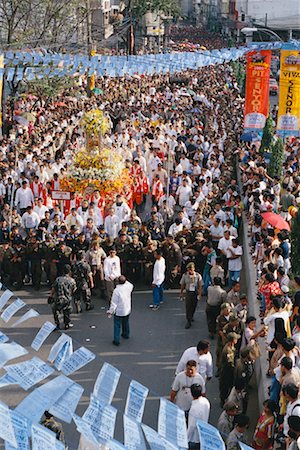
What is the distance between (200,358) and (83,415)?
2.59 m

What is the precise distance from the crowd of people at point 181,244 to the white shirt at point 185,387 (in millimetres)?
12

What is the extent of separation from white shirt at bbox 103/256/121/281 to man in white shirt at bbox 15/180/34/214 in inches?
189

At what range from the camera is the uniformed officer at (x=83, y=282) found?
43.6 feet

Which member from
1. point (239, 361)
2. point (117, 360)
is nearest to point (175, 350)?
point (117, 360)

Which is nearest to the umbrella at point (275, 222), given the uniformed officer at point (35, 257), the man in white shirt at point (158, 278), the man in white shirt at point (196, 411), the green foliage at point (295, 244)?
the green foliage at point (295, 244)

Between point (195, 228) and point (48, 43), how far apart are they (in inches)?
738

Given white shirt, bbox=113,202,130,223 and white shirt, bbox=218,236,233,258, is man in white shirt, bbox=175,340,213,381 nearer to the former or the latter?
white shirt, bbox=218,236,233,258

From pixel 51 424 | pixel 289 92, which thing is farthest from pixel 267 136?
pixel 51 424

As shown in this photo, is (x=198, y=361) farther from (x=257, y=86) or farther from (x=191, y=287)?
(x=257, y=86)

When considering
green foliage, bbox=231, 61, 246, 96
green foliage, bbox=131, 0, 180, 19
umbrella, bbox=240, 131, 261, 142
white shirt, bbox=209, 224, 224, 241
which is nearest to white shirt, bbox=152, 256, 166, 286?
white shirt, bbox=209, 224, 224, 241

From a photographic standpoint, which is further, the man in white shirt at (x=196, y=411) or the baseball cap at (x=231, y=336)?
the baseball cap at (x=231, y=336)

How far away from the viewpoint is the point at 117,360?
38.0 feet

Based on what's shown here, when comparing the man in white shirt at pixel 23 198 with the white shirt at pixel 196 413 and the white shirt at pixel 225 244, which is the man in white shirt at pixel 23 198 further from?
the white shirt at pixel 196 413

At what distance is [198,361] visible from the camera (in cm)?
944
